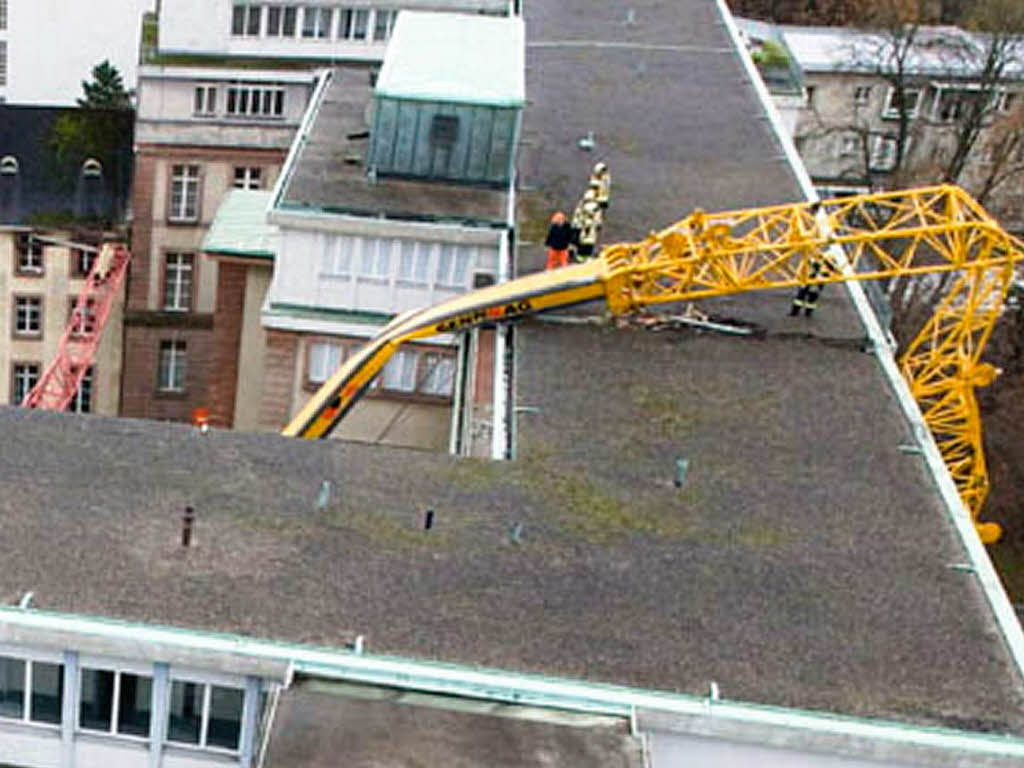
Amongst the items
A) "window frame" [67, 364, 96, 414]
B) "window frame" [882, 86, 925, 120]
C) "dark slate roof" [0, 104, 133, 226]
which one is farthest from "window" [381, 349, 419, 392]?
"window frame" [882, 86, 925, 120]

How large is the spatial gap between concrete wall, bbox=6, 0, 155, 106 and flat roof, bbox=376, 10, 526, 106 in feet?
115

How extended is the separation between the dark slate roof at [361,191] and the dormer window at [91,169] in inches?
709

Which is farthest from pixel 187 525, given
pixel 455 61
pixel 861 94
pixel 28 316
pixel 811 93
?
pixel 861 94

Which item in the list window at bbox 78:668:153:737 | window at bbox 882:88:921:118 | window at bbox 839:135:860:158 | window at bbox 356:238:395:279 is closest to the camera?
window at bbox 78:668:153:737

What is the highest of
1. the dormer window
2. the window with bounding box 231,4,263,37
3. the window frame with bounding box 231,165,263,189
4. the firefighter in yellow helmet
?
the window with bounding box 231,4,263,37

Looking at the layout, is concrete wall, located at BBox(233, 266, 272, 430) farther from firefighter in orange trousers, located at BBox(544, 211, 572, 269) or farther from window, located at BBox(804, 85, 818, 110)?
window, located at BBox(804, 85, 818, 110)

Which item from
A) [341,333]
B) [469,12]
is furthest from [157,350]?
[341,333]

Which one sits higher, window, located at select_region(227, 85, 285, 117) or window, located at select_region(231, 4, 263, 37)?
window, located at select_region(231, 4, 263, 37)

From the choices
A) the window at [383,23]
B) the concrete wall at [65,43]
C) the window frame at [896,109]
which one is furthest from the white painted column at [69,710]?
the window frame at [896,109]

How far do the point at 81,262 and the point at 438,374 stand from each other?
22.7 meters

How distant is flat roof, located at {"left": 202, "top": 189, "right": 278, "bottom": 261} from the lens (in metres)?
45.2

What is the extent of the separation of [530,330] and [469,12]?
84.4 feet

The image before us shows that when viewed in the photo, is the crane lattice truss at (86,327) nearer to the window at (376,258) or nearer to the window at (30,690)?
the window at (376,258)

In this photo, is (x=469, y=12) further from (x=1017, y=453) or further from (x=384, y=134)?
(x=1017, y=453)
